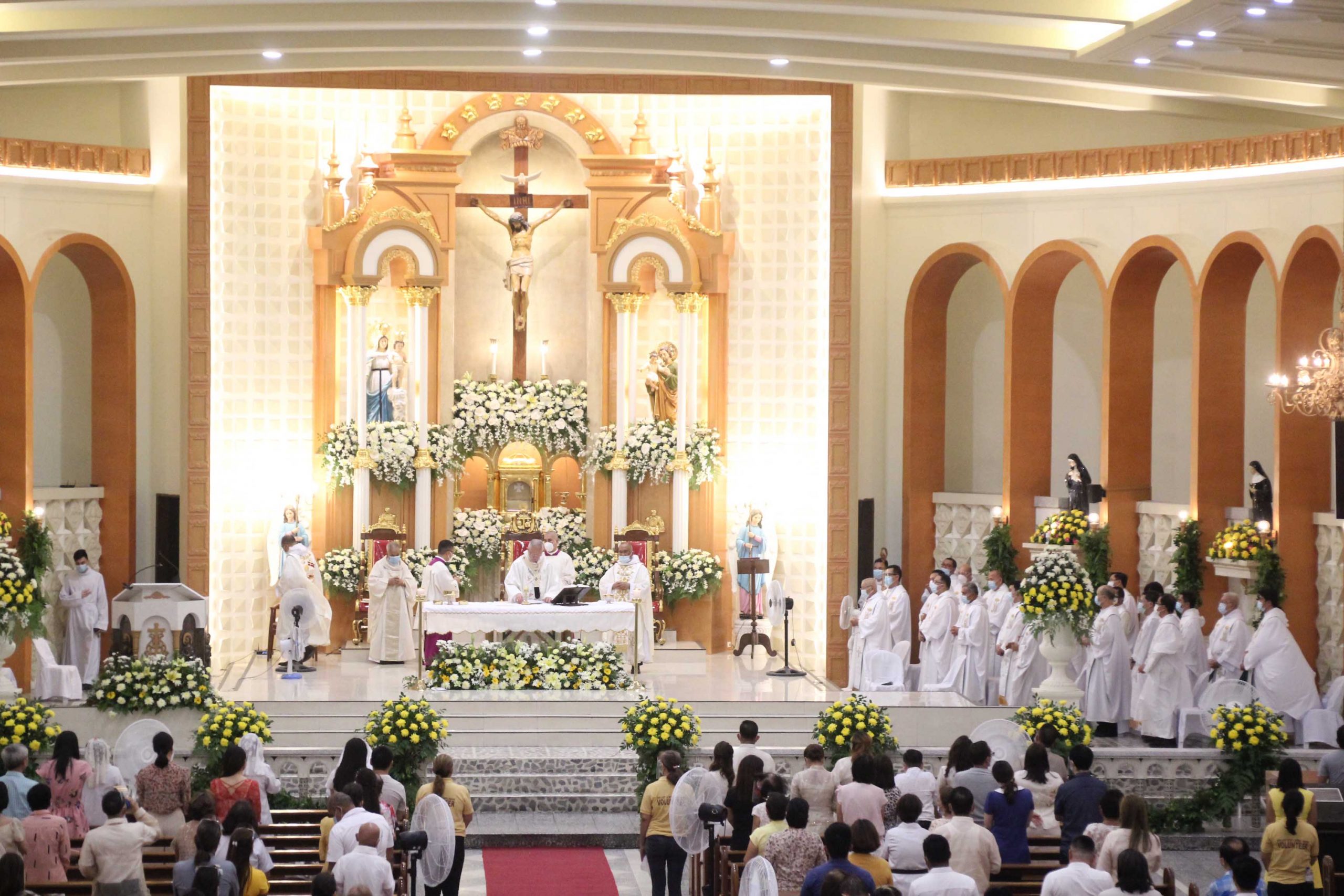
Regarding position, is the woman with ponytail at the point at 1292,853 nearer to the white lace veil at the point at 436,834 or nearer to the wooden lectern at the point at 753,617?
the white lace veil at the point at 436,834

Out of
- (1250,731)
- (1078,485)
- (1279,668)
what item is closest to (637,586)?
(1078,485)

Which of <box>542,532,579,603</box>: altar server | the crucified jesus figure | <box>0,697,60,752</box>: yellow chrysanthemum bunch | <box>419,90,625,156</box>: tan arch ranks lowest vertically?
<box>0,697,60,752</box>: yellow chrysanthemum bunch

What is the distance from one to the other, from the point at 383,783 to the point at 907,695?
8.12m

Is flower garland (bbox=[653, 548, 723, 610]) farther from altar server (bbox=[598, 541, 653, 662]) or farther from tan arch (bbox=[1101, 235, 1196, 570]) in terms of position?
tan arch (bbox=[1101, 235, 1196, 570])

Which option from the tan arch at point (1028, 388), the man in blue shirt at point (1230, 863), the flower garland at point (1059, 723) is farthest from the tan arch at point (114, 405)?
the man in blue shirt at point (1230, 863)

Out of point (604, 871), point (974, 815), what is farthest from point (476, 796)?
point (974, 815)

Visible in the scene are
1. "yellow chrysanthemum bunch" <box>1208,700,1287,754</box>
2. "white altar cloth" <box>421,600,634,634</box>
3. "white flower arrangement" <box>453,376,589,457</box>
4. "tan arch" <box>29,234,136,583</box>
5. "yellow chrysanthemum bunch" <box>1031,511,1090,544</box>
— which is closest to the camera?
"yellow chrysanthemum bunch" <box>1208,700,1287,754</box>

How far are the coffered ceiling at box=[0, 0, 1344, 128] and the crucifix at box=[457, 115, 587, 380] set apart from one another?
3.79 m

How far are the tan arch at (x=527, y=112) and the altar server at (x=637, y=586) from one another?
5.35 meters

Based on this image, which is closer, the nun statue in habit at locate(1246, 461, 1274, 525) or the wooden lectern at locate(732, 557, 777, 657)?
the nun statue in habit at locate(1246, 461, 1274, 525)

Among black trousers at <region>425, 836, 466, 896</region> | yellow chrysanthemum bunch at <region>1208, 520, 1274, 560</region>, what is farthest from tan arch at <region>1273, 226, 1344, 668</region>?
black trousers at <region>425, 836, 466, 896</region>

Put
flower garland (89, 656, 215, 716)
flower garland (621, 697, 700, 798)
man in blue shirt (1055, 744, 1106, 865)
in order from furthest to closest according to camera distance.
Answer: flower garland (89, 656, 215, 716)
flower garland (621, 697, 700, 798)
man in blue shirt (1055, 744, 1106, 865)

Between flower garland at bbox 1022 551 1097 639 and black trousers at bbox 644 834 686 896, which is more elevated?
flower garland at bbox 1022 551 1097 639

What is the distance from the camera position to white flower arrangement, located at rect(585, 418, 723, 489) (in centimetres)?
2209
